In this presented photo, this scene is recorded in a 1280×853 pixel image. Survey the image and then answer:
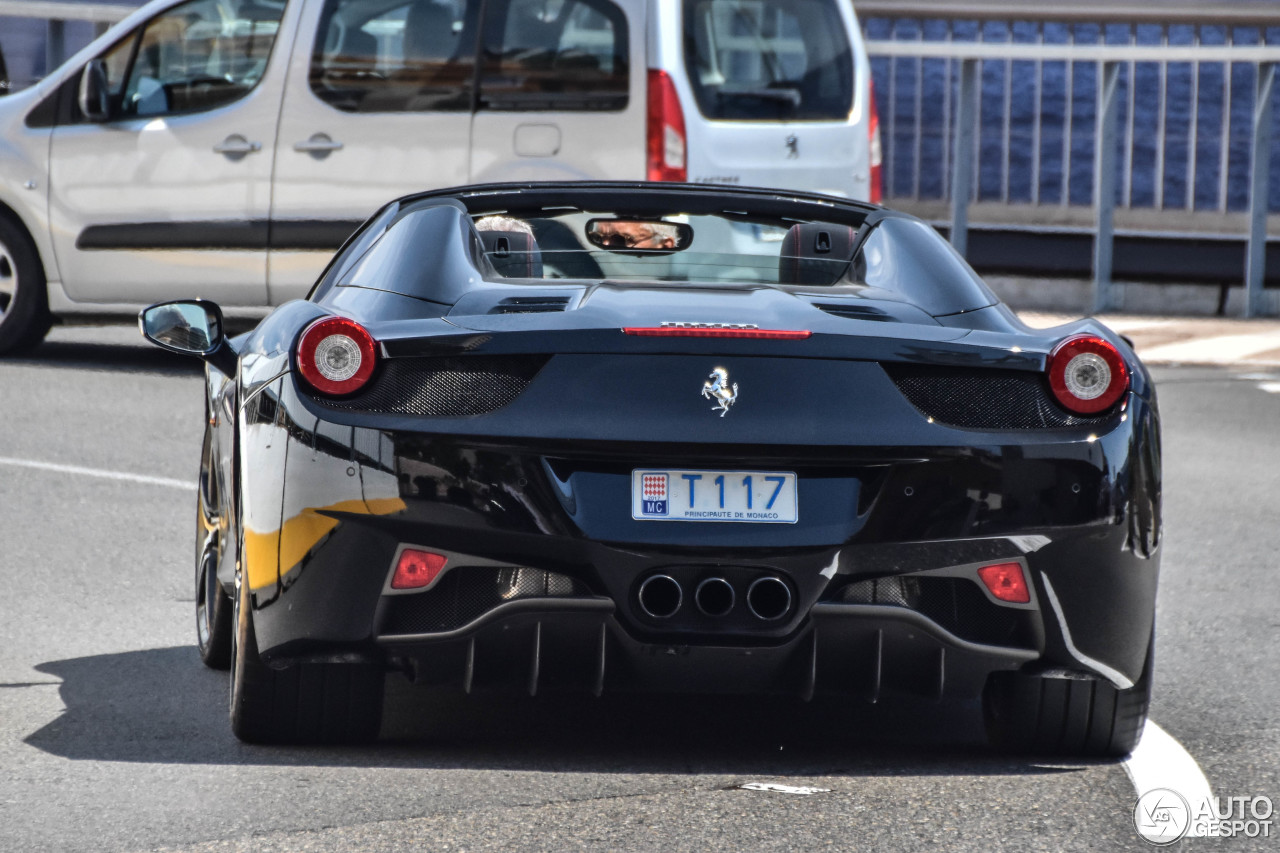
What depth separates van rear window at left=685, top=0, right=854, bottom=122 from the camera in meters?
10.3

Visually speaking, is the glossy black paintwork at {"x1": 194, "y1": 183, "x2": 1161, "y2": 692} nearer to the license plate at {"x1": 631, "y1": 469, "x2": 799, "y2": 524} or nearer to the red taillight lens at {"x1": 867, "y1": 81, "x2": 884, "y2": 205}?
the license plate at {"x1": 631, "y1": 469, "x2": 799, "y2": 524}

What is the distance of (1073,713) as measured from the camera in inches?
171

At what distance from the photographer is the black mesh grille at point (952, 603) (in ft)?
13.2

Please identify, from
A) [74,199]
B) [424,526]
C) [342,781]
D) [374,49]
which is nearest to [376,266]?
[424,526]

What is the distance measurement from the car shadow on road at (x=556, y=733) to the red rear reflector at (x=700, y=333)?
0.86 metres

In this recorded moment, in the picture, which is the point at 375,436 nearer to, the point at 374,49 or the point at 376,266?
the point at 376,266

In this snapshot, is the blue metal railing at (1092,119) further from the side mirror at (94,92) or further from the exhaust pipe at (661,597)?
the exhaust pipe at (661,597)

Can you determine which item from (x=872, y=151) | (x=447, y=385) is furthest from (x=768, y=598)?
(x=872, y=151)

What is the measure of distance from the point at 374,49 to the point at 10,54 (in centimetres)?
800

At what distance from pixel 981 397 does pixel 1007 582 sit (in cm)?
35

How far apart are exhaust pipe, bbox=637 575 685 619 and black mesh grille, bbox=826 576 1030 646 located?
0.28 metres

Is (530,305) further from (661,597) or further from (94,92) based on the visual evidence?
(94,92)

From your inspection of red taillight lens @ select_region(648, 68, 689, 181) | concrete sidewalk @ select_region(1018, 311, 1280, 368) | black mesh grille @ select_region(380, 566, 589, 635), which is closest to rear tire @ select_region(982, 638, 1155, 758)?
black mesh grille @ select_region(380, 566, 589, 635)

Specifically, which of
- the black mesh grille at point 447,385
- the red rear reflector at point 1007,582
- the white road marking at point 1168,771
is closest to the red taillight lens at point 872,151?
the white road marking at point 1168,771
